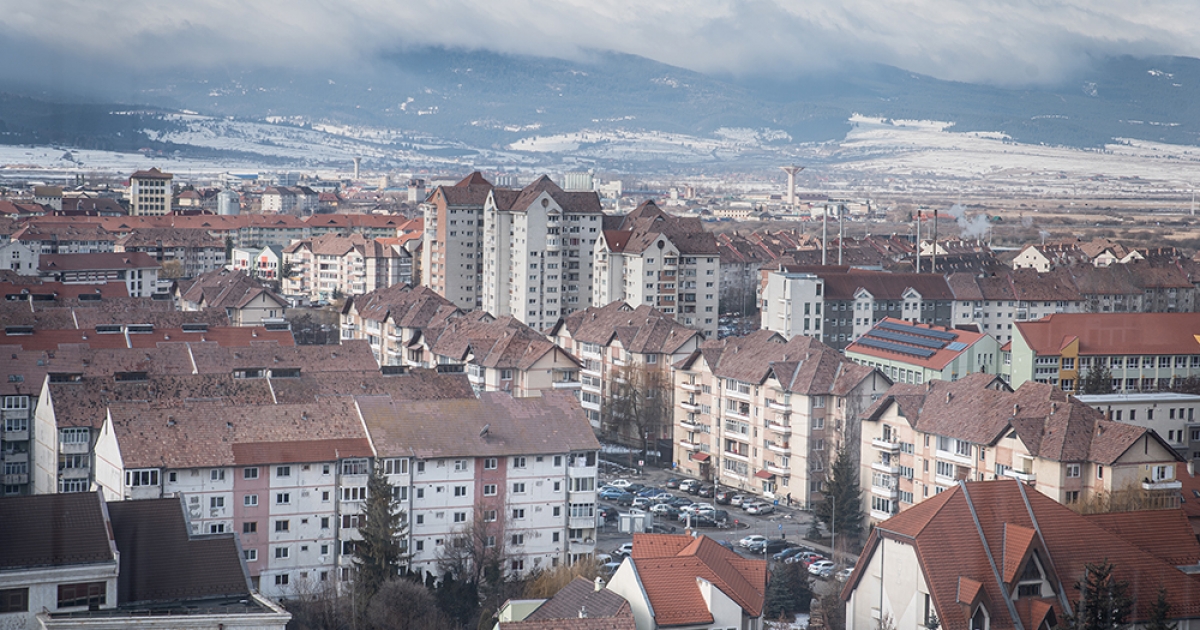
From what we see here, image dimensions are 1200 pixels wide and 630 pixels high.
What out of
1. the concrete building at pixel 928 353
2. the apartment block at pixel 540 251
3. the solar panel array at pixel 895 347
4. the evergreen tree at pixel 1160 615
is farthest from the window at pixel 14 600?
the apartment block at pixel 540 251

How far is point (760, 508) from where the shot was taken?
1856 cm

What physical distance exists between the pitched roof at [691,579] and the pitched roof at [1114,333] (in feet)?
43.0

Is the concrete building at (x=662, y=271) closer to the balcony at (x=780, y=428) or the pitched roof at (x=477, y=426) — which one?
the balcony at (x=780, y=428)

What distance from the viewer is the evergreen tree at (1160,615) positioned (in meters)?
9.97

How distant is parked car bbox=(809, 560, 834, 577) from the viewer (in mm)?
15016

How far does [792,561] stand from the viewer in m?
14.5

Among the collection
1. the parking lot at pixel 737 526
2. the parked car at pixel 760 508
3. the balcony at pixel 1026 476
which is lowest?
the parking lot at pixel 737 526

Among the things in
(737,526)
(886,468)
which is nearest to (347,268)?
(737,526)

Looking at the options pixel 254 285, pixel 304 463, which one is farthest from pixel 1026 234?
pixel 304 463

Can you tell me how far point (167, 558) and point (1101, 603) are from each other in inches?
247

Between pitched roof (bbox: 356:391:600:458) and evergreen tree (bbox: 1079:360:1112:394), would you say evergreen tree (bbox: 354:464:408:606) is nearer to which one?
pitched roof (bbox: 356:391:600:458)

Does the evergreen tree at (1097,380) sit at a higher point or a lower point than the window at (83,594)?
higher

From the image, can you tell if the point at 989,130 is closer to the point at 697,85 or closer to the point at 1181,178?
the point at 697,85

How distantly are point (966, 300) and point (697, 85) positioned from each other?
123817 millimetres
